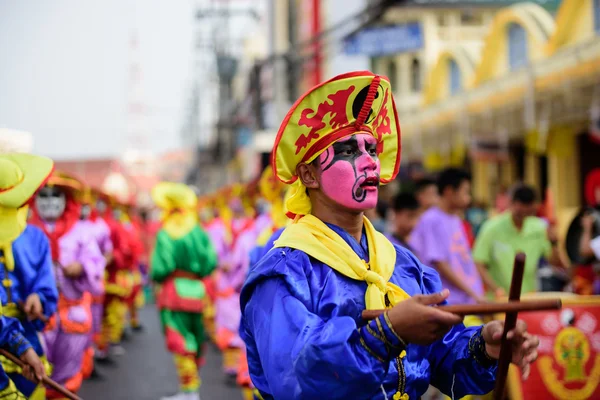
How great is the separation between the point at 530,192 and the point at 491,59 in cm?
1212

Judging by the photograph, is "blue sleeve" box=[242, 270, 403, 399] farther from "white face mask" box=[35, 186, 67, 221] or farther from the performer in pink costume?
the performer in pink costume

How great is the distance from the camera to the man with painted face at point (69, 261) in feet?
25.2

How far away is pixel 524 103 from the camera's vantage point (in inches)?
622

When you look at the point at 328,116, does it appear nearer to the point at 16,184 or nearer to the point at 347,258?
the point at 347,258

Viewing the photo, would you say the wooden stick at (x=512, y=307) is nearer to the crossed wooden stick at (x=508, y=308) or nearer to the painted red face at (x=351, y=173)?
the crossed wooden stick at (x=508, y=308)

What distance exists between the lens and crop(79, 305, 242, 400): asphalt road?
1016 centimetres

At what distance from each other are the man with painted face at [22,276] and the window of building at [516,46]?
540 inches

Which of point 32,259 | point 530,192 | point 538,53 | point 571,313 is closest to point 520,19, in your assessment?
point 538,53

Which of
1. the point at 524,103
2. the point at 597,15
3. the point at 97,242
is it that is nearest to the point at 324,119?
the point at 97,242

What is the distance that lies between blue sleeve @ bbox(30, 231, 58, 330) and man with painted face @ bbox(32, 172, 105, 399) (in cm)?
185

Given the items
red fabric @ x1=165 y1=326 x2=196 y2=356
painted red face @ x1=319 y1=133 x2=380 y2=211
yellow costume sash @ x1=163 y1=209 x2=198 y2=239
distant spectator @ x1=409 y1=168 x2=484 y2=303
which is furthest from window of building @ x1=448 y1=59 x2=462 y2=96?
painted red face @ x1=319 y1=133 x2=380 y2=211

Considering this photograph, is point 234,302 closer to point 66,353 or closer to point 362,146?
point 66,353

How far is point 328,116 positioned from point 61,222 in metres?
5.50

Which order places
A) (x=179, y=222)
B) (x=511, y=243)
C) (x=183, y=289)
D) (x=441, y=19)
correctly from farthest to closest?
1. (x=441, y=19)
2. (x=179, y=222)
3. (x=183, y=289)
4. (x=511, y=243)
